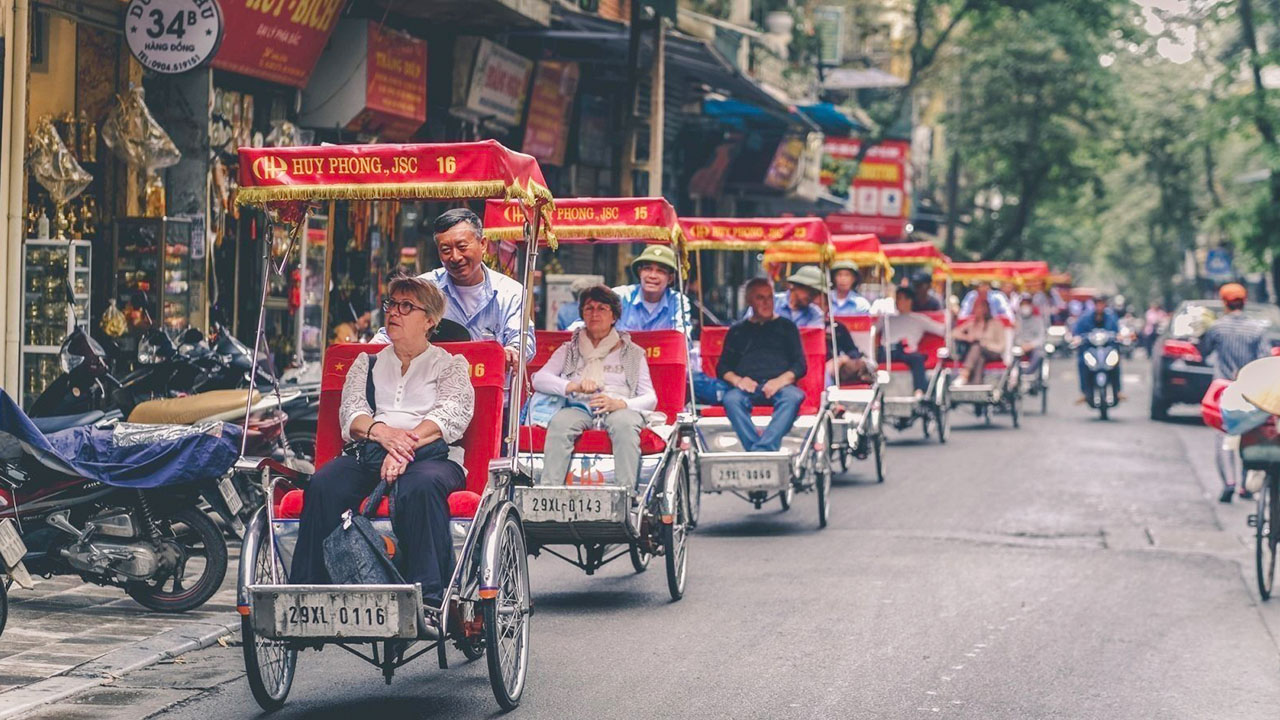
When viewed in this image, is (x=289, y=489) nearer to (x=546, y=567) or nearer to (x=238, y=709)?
(x=238, y=709)

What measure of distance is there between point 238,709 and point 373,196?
6.89 feet

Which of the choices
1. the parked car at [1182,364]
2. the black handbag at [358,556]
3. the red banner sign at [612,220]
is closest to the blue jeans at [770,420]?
the red banner sign at [612,220]

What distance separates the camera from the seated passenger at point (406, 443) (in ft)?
22.2

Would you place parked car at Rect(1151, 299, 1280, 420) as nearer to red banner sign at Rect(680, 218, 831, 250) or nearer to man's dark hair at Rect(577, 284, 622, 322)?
red banner sign at Rect(680, 218, 831, 250)

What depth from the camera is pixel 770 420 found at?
42.3ft

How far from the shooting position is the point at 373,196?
7.37m

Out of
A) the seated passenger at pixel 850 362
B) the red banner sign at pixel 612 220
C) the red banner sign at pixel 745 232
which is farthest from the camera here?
the seated passenger at pixel 850 362

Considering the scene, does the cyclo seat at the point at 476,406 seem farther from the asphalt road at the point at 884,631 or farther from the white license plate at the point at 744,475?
the white license plate at the point at 744,475

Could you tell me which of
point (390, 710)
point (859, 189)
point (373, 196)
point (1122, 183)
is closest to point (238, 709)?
point (390, 710)

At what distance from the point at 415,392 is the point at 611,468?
9.12 feet

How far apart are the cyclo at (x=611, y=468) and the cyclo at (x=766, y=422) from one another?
0.35 metres

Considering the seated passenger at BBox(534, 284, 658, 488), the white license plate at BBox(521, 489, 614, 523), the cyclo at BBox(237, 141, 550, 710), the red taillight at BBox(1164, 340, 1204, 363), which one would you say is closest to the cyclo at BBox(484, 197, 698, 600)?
the white license plate at BBox(521, 489, 614, 523)

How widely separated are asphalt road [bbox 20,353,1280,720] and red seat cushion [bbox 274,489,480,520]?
753 millimetres

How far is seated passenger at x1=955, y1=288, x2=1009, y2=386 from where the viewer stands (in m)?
23.6
